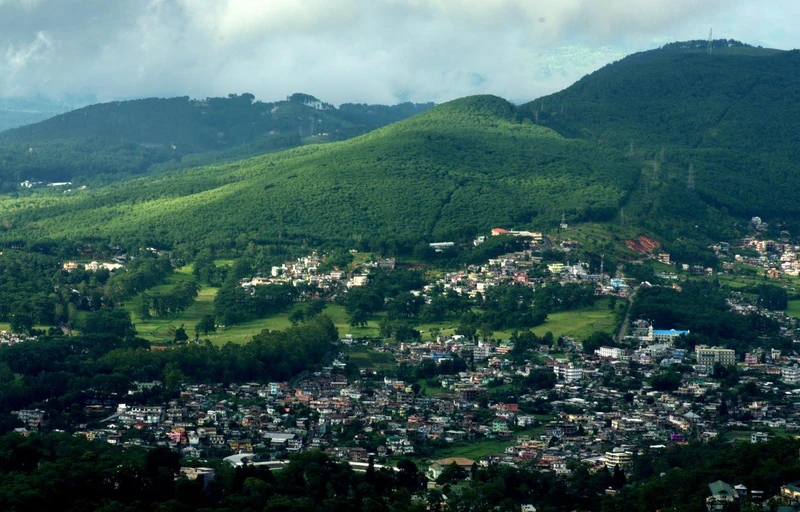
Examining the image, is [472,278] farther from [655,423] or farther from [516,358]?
[655,423]

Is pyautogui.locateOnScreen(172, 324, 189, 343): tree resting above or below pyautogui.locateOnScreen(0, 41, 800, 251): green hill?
below

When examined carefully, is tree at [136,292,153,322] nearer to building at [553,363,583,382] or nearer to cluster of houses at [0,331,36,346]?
cluster of houses at [0,331,36,346]

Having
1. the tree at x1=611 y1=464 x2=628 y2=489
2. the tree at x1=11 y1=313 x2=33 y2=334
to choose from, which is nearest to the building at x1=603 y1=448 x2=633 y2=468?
the tree at x1=611 y1=464 x2=628 y2=489

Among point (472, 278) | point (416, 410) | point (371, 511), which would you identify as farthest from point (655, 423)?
point (472, 278)

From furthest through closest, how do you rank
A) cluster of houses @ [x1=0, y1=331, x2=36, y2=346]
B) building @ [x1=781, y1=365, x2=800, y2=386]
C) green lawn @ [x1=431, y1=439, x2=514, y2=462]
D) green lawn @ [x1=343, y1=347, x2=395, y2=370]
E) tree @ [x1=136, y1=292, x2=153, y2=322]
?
tree @ [x1=136, y1=292, x2=153, y2=322] < green lawn @ [x1=343, y1=347, x2=395, y2=370] < cluster of houses @ [x1=0, y1=331, x2=36, y2=346] < building @ [x1=781, y1=365, x2=800, y2=386] < green lawn @ [x1=431, y1=439, x2=514, y2=462]

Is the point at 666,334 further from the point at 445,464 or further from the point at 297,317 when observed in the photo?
the point at 445,464
